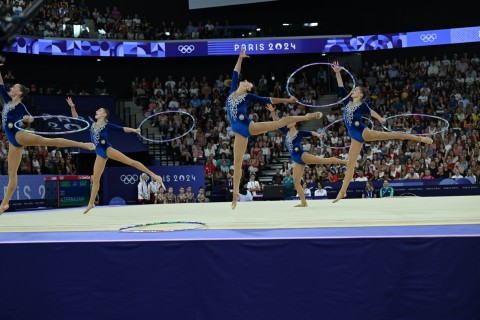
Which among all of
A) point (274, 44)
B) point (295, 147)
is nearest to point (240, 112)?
point (295, 147)

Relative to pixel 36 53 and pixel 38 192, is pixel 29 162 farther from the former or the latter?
pixel 36 53

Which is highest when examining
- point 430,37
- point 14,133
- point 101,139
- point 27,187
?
point 430,37

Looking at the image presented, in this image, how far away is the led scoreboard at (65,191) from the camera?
1625cm

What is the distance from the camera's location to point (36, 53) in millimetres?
23422

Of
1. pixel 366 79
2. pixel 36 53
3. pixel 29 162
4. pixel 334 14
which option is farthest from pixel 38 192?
pixel 334 14

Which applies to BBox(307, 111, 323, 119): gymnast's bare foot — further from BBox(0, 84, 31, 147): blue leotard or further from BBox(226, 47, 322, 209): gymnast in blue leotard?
BBox(0, 84, 31, 147): blue leotard

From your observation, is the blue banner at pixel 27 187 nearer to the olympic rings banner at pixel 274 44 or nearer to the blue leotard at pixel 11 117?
the blue leotard at pixel 11 117

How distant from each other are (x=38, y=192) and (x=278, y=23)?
16.8 metres

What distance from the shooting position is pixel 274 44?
1018 inches

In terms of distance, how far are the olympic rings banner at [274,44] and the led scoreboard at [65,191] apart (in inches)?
364

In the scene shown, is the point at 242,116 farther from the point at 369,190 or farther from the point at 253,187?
the point at 253,187

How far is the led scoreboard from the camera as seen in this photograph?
1625 cm

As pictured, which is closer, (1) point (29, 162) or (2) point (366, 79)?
(1) point (29, 162)

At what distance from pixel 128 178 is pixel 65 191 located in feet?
10.8
